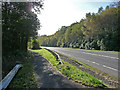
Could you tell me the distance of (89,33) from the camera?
31.1 meters

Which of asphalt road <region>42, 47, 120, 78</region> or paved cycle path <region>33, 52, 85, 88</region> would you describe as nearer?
paved cycle path <region>33, 52, 85, 88</region>

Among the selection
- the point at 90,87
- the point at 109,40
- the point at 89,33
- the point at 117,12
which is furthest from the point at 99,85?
the point at 89,33

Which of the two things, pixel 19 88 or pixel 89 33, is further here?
pixel 89 33

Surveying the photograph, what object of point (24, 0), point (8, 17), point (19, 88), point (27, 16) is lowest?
point (19, 88)

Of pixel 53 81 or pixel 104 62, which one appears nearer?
pixel 53 81

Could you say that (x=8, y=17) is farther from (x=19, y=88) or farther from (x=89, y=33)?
(x=89, y=33)

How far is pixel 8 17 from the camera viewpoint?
8.24 m

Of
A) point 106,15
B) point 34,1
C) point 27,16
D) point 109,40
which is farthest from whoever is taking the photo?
point 106,15

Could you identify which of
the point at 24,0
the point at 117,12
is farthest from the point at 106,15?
the point at 24,0

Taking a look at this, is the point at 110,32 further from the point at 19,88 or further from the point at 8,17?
the point at 19,88

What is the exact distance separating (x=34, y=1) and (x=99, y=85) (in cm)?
914

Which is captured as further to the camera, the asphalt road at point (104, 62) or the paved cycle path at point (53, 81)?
the asphalt road at point (104, 62)

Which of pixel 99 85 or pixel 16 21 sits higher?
pixel 16 21

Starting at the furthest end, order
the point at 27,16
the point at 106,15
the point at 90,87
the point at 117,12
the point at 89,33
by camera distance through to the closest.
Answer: the point at 89,33 < the point at 106,15 < the point at 117,12 < the point at 27,16 < the point at 90,87
